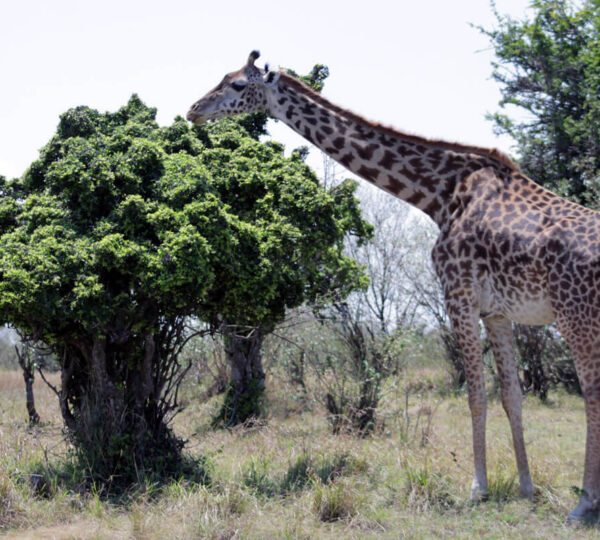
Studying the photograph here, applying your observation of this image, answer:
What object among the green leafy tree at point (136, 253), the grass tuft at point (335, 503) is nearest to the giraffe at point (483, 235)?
the green leafy tree at point (136, 253)

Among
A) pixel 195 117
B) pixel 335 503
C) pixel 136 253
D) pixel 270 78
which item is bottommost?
pixel 335 503

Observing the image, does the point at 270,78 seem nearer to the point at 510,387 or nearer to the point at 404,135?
the point at 404,135

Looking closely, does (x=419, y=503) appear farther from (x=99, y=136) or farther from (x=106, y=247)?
(x=99, y=136)

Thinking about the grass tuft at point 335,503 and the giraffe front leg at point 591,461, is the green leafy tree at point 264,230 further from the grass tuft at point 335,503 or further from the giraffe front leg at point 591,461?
the giraffe front leg at point 591,461

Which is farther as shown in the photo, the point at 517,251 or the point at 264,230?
the point at 264,230

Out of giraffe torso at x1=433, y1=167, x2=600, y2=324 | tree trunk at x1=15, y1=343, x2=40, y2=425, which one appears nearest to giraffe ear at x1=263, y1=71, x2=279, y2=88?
giraffe torso at x1=433, y1=167, x2=600, y2=324

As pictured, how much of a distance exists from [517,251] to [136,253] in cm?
404

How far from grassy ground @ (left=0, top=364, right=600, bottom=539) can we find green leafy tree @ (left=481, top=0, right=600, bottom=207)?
806 cm

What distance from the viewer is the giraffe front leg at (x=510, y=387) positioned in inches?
268

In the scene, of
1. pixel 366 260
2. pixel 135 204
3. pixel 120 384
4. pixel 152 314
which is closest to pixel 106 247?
pixel 135 204

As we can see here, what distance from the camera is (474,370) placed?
275 inches

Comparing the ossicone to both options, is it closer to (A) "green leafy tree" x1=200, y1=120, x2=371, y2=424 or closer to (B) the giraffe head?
(B) the giraffe head

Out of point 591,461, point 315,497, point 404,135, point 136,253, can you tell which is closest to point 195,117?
point 136,253

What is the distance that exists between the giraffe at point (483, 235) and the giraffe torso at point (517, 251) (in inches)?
0.4
